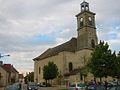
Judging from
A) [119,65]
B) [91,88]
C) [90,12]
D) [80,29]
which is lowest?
[91,88]

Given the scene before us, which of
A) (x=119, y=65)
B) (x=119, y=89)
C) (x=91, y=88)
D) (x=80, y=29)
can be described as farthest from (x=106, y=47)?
(x=80, y=29)

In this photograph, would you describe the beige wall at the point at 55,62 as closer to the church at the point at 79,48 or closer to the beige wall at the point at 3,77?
the church at the point at 79,48

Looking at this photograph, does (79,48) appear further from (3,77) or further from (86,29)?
(3,77)

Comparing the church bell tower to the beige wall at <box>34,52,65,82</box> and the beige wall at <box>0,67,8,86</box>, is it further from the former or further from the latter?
the beige wall at <box>0,67,8,86</box>

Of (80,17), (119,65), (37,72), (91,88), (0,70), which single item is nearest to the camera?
(91,88)

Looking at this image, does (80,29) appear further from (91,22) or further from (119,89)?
(119,89)

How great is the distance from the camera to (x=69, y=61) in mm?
80188

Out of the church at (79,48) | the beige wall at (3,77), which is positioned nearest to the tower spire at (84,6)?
the church at (79,48)

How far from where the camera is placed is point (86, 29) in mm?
77438

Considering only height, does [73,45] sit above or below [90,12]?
below

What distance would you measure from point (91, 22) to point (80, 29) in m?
3.82

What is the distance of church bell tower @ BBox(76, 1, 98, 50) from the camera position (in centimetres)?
7712

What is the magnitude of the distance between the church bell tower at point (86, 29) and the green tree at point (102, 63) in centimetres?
3217

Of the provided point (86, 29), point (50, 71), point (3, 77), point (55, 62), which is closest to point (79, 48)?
point (86, 29)
